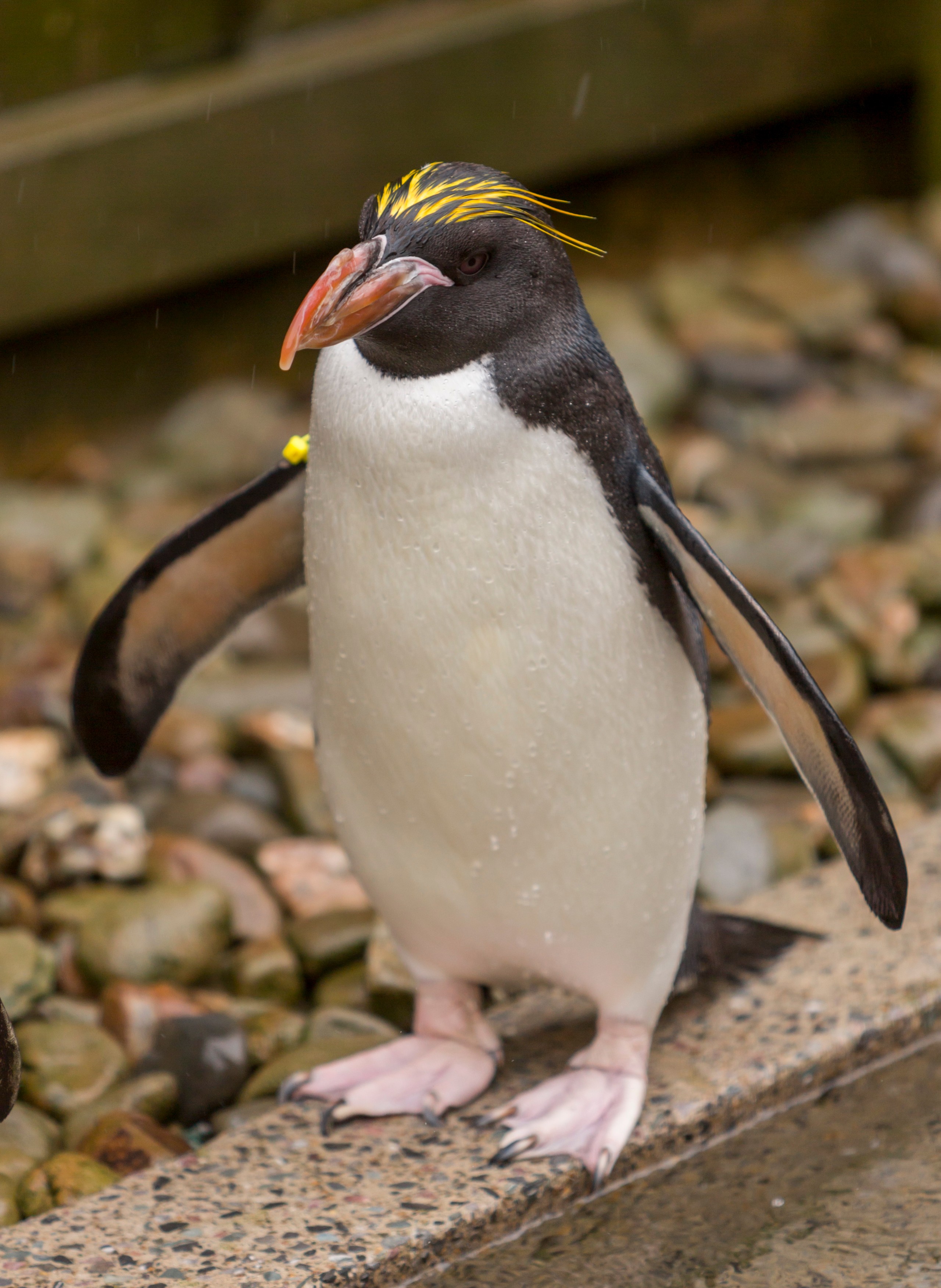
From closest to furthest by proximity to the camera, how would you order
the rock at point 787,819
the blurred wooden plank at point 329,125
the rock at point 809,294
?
the rock at point 787,819, the blurred wooden plank at point 329,125, the rock at point 809,294

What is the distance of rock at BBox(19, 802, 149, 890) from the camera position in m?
2.99

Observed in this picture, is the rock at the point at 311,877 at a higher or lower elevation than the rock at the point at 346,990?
lower

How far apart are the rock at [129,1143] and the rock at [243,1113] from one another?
0.30 ft

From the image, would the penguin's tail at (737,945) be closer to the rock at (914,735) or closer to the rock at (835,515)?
the rock at (914,735)

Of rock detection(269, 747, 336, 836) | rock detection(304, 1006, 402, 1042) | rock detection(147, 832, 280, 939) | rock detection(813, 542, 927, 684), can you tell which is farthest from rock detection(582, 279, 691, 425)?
rock detection(304, 1006, 402, 1042)

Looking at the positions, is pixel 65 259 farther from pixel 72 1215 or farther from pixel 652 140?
pixel 72 1215

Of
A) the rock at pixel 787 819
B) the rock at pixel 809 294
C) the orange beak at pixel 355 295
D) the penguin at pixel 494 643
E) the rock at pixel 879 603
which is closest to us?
the orange beak at pixel 355 295

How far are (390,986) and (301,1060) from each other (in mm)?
221

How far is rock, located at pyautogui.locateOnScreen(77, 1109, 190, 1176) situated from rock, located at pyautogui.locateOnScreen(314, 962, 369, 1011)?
464mm

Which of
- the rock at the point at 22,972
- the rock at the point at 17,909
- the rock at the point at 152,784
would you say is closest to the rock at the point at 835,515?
the rock at the point at 152,784

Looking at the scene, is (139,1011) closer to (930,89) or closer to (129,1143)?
(129,1143)

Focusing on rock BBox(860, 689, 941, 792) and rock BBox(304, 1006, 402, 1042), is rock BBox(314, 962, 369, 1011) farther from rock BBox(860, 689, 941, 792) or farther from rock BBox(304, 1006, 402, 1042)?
rock BBox(860, 689, 941, 792)

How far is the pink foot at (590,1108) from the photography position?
2125 mm

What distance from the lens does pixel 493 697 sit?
2.01m
